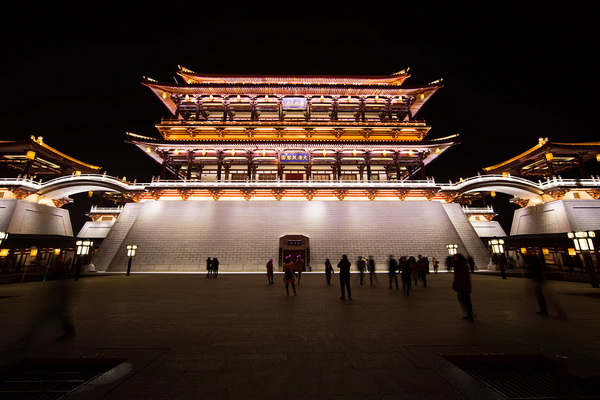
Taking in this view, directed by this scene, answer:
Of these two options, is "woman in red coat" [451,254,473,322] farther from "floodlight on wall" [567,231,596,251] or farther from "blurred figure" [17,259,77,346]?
"floodlight on wall" [567,231,596,251]

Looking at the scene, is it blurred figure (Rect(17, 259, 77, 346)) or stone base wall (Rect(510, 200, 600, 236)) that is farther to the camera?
stone base wall (Rect(510, 200, 600, 236))

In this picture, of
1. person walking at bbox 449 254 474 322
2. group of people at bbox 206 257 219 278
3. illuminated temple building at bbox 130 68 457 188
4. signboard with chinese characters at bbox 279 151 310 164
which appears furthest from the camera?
illuminated temple building at bbox 130 68 457 188

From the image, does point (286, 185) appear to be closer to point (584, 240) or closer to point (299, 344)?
point (584, 240)

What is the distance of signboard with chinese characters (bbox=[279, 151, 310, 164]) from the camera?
945 inches

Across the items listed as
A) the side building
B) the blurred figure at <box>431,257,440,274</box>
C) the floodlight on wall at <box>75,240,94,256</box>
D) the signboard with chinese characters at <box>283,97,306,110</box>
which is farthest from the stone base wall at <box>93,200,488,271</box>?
the signboard with chinese characters at <box>283,97,306,110</box>

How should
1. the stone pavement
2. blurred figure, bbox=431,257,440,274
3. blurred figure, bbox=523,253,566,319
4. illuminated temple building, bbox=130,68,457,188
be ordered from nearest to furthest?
the stone pavement, blurred figure, bbox=523,253,566,319, blurred figure, bbox=431,257,440,274, illuminated temple building, bbox=130,68,457,188

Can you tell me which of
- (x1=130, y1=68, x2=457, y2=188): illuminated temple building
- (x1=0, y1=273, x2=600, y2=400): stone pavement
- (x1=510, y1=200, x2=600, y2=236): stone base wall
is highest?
(x1=130, y1=68, x2=457, y2=188): illuminated temple building

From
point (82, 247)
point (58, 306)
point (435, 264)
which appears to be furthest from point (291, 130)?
point (58, 306)

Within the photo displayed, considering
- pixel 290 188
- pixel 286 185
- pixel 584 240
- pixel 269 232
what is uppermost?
pixel 286 185

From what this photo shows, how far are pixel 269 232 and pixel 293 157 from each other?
8.36 metres

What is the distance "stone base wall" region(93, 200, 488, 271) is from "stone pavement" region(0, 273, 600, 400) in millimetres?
10895

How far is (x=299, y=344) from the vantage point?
4.05 m

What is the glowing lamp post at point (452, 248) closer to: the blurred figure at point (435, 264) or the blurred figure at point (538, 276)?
the blurred figure at point (435, 264)

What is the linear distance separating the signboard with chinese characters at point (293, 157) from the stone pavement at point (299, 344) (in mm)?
17835
